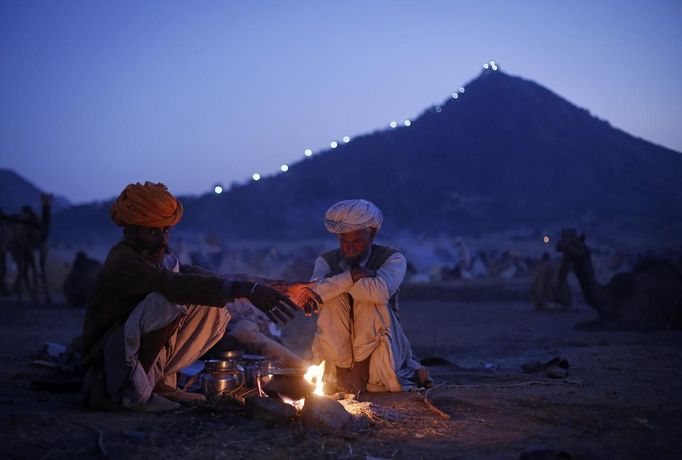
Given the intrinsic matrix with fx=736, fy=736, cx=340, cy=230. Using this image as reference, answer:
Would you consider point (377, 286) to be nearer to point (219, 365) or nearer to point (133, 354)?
point (219, 365)

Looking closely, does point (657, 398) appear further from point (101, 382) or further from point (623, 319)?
point (623, 319)

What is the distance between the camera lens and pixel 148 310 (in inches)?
184

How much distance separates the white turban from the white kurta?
0.35 meters

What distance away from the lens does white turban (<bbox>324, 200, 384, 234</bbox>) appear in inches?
227

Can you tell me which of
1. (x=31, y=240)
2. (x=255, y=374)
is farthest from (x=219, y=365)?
(x=31, y=240)

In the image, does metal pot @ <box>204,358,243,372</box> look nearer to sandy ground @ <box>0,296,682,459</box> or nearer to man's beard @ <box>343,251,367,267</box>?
sandy ground @ <box>0,296,682,459</box>

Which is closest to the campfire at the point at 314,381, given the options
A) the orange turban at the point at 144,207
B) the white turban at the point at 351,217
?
the white turban at the point at 351,217

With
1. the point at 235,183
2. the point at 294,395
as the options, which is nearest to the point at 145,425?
the point at 294,395

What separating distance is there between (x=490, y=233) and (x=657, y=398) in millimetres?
45500

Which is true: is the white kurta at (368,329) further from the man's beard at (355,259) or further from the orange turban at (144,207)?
the orange turban at (144,207)

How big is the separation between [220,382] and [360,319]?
1201 mm

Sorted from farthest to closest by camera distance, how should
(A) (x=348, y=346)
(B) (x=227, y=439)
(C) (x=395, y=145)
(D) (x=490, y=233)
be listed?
(C) (x=395, y=145), (D) (x=490, y=233), (A) (x=348, y=346), (B) (x=227, y=439)

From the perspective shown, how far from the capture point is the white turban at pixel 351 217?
5.77 meters

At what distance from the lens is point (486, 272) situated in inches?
987
